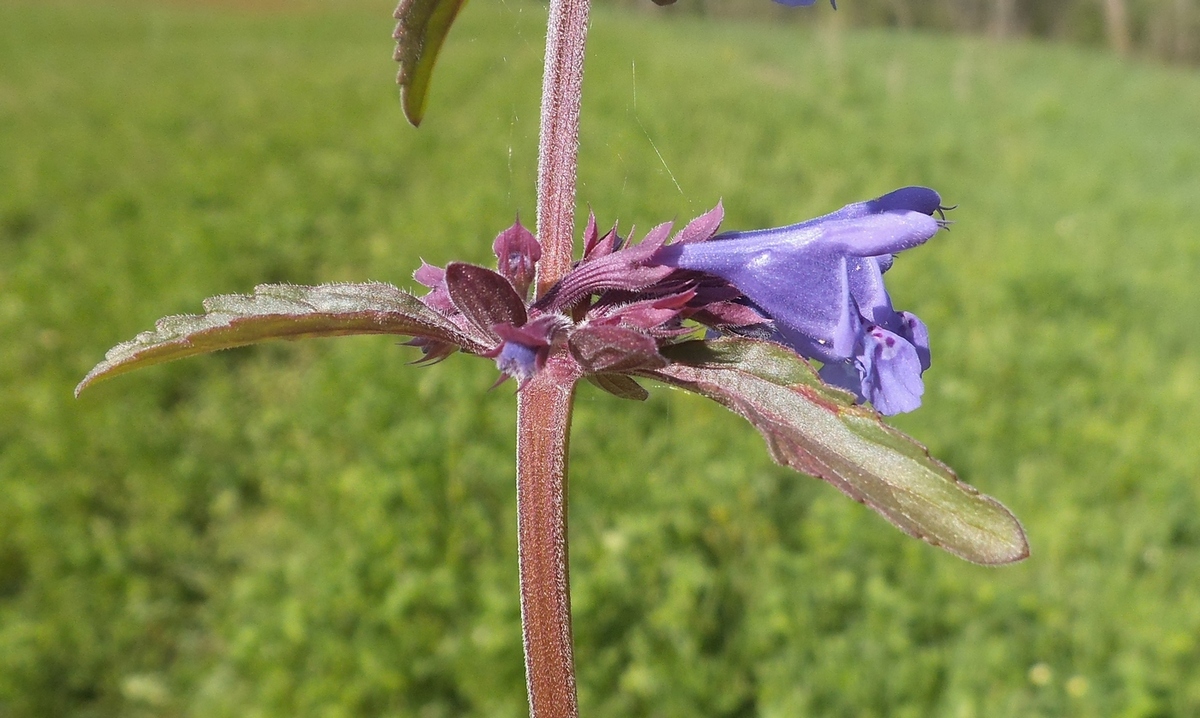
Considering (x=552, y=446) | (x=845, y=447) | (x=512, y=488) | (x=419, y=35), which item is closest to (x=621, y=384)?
(x=552, y=446)

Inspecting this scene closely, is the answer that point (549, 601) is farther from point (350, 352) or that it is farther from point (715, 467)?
point (350, 352)

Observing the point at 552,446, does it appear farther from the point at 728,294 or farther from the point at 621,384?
the point at 728,294

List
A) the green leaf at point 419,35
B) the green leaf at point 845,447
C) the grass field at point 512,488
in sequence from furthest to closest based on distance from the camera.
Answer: the grass field at point 512,488 < the green leaf at point 419,35 < the green leaf at point 845,447

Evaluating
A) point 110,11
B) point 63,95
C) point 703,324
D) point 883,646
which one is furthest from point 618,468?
point 110,11

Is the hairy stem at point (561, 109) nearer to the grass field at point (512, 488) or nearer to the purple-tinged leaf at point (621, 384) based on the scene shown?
the purple-tinged leaf at point (621, 384)

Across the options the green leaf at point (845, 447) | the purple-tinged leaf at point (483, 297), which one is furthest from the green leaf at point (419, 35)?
the green leaf at point (845, 447)
